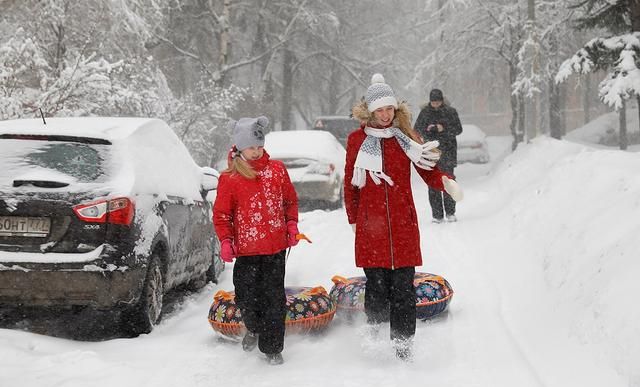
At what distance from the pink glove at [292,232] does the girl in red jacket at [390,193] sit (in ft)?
1.52

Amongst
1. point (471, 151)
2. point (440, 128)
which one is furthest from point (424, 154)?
point (471, 151)

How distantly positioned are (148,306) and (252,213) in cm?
138

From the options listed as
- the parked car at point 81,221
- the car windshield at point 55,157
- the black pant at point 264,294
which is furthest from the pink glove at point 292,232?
the car windshield at point 55,157

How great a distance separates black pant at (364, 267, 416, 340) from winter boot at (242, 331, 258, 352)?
0.91 meters

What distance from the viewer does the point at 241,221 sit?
4.84 meters

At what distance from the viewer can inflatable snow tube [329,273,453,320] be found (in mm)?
5711

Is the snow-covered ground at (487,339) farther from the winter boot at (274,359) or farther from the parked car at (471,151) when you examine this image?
the parked car at (471,151)

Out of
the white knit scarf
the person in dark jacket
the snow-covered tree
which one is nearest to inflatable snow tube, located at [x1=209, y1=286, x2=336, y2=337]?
the white knit scarf

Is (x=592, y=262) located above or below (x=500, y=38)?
below

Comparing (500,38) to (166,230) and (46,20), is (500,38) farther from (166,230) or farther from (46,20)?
(166,230)

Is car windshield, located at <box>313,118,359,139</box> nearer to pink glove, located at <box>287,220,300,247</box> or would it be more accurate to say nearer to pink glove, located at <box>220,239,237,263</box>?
pink glove, located at <box>287,220,300,247</box>

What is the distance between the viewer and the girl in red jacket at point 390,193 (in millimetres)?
4914

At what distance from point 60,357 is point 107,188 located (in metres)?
1.23

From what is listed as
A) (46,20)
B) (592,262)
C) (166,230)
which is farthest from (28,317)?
(46,20)
